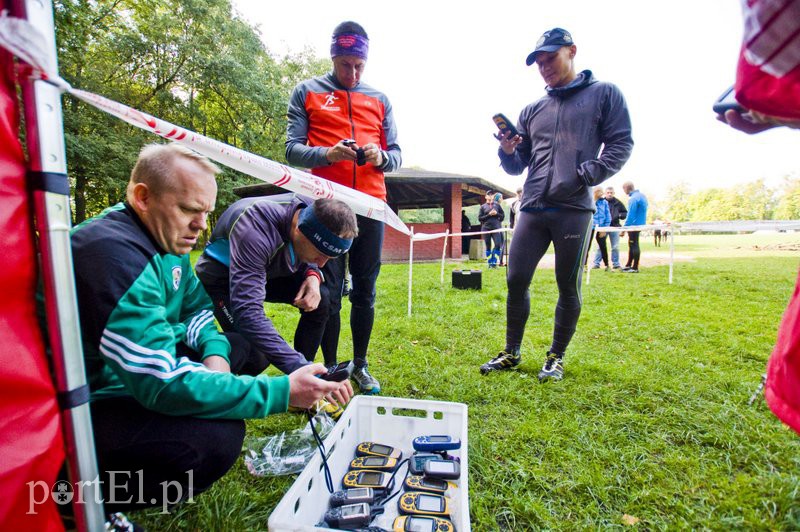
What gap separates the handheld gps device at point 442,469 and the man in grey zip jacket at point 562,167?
1146mm

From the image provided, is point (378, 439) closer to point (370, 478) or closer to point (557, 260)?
point (370, 478)

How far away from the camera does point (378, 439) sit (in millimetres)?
1958

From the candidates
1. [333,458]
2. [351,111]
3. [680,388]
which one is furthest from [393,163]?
[680,388]

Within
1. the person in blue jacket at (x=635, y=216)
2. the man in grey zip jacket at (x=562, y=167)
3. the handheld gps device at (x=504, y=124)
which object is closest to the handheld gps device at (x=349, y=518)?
the man in grey zip jacket at (x=562, y=167)

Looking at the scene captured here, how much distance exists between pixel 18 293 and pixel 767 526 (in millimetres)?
2253

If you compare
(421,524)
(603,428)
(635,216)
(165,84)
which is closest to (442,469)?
(421,524)

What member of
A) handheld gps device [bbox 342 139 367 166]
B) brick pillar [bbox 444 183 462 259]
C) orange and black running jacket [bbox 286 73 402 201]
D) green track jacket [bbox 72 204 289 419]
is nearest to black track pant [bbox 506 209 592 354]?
orange and black running jacket [bbox 286 73 402 201]

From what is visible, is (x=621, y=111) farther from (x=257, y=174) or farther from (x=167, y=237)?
(x=167, y=237)

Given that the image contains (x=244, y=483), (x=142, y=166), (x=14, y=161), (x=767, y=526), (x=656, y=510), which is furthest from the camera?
(x=244, y=483)

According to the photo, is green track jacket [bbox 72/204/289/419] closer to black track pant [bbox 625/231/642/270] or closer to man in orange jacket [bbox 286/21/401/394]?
man in orange jacket [bbox 286/21/401/394]

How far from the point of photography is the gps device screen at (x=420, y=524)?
4.32ft

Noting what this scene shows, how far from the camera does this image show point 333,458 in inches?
64.1

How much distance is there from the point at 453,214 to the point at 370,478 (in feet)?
41.0

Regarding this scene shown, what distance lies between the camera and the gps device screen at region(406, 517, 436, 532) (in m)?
1.32
